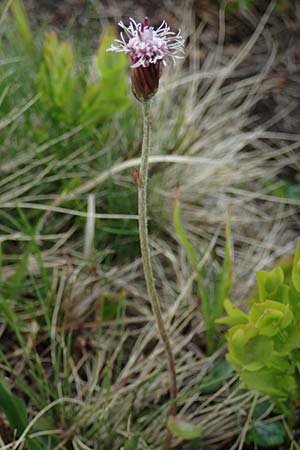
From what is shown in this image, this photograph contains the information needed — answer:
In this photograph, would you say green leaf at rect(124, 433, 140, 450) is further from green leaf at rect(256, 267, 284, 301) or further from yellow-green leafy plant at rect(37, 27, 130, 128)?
yellow-green leafy plant at rect(37, 27, 130, 128)

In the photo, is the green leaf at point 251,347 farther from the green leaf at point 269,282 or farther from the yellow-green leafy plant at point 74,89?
the yellow-green leafy plant at point 74,89

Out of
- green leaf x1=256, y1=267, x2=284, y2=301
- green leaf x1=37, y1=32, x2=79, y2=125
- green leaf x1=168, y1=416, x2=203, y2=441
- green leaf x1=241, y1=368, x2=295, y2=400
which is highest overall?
green leaf x1=37, y1=32, x2=79, y2=125

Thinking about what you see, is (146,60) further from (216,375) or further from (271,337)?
(216,375)

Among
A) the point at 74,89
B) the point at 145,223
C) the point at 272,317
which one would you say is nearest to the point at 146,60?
the point at 145,223

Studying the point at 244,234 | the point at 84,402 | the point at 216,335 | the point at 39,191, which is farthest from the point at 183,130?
the point at 84,402

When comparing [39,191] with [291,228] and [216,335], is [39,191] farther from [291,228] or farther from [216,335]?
[291,228]

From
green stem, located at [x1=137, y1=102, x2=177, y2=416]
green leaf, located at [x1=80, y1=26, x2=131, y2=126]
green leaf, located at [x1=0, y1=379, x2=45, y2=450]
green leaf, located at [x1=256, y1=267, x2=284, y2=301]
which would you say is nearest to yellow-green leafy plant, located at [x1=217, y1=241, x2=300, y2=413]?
green leaf, located at [x1=256, y1=267, x2=284, y2=301]

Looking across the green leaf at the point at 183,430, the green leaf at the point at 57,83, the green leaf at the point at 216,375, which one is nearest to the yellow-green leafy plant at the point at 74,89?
the green leaf at the point at 57,83
